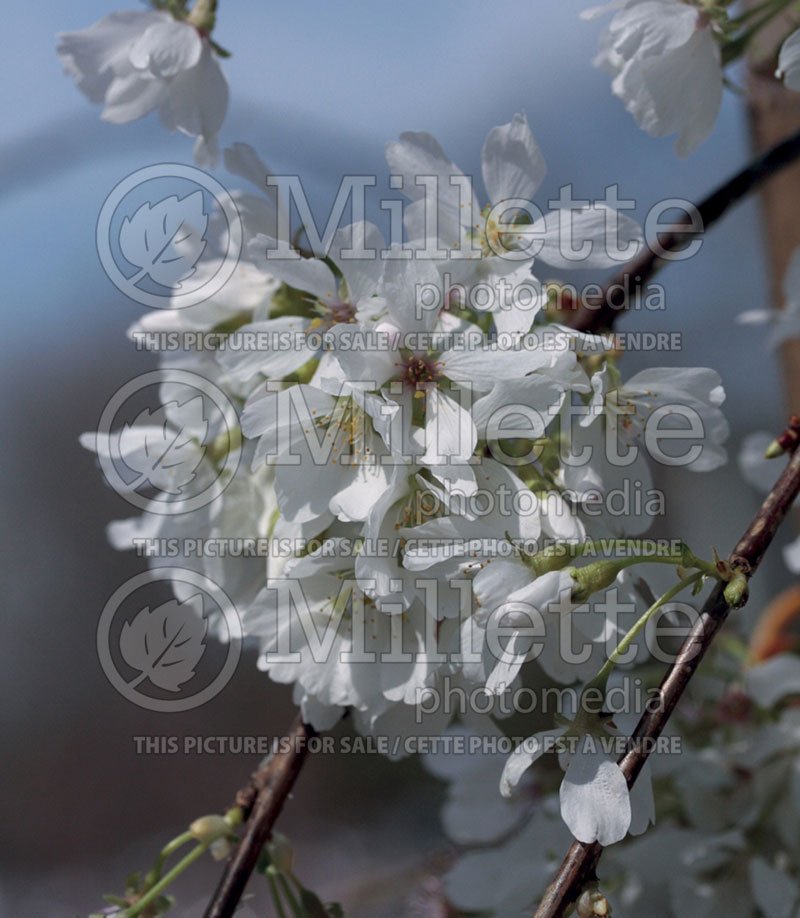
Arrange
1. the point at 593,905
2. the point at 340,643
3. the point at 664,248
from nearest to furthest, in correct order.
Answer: the point at 593,905 → the point at 340,643 → the point at 664,248

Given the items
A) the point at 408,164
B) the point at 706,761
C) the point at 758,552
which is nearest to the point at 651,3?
the point at 408,164

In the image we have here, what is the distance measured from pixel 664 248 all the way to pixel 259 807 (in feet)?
1.31

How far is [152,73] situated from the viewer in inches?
16.5

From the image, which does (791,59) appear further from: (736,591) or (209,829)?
(209,829)

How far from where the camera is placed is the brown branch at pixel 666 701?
303mm

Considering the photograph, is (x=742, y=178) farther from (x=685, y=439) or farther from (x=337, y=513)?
(x=337, y=513)

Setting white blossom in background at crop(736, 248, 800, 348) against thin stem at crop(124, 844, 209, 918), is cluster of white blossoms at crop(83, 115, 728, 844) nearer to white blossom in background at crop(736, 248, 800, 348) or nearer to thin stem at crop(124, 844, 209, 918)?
thin stem at crop(124, 844, 209, 918)

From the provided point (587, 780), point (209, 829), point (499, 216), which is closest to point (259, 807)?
point (209, 829)

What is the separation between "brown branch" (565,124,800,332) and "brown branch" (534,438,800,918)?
0.64 ft

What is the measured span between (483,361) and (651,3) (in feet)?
0.71

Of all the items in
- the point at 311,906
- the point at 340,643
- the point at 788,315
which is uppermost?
the point at 788,315

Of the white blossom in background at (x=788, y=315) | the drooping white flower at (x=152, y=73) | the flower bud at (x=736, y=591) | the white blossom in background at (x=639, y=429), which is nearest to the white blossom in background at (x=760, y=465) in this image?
the white blossom in background at (x=788, y=315)

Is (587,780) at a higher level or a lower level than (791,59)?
lower

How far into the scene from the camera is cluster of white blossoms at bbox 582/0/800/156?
41cm
